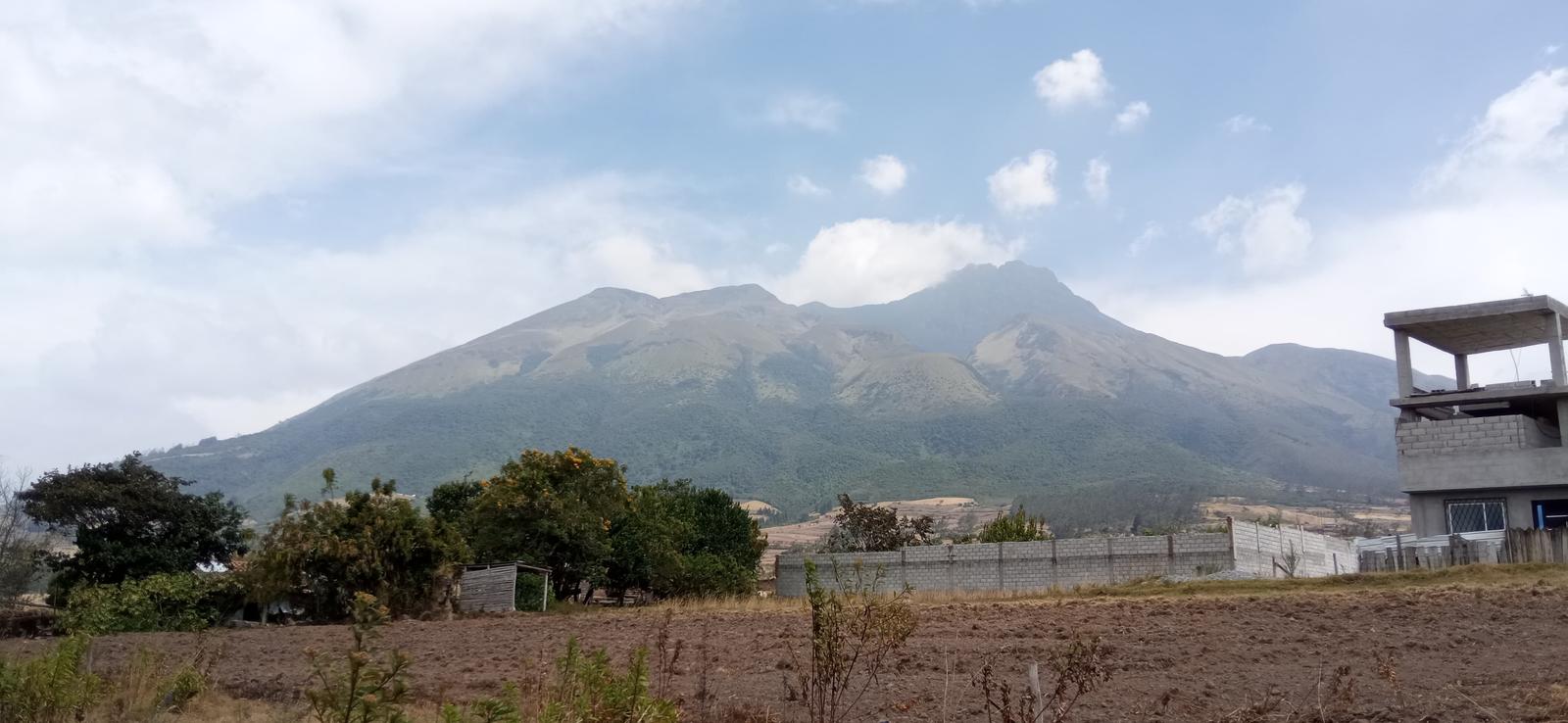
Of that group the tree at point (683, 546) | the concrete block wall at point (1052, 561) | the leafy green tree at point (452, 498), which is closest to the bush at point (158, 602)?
the leafy green tree at point (452, 498)

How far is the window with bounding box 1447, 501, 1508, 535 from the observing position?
88.7 feet

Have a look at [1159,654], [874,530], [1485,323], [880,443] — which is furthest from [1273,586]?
[880,443]

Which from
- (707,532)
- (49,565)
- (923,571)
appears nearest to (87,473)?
(49,565)

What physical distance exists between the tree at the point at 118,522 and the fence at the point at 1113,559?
55.8 ft

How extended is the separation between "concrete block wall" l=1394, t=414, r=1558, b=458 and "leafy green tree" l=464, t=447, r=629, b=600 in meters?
21.7

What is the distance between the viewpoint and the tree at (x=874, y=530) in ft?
135

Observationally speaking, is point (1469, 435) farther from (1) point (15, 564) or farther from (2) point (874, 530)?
(1) point (15, 564)

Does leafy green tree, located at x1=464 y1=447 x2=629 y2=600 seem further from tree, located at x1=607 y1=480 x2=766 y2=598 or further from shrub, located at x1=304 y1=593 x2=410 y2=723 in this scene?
shrub, located at x1=304 y1=593 x2=410 y2=723

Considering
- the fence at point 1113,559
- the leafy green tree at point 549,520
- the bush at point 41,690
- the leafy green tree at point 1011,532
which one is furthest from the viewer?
the leafy green tree at point 1011,532

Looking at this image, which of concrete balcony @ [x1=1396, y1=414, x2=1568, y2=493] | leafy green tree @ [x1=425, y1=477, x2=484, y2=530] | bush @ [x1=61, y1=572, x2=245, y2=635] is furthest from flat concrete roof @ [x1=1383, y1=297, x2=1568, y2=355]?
bush @ [x1=61, y1=572, x2=245, y2=635]

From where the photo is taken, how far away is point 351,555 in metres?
26.1

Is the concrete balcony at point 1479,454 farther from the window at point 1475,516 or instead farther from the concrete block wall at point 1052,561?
the concrete block wall at point 1052,561

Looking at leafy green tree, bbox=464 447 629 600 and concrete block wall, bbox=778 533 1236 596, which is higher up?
leafy green tree, bbox=464 447 629 600

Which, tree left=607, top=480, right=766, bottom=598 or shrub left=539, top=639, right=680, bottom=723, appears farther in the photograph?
tree left=607, top=480, right=766, bottom=598
